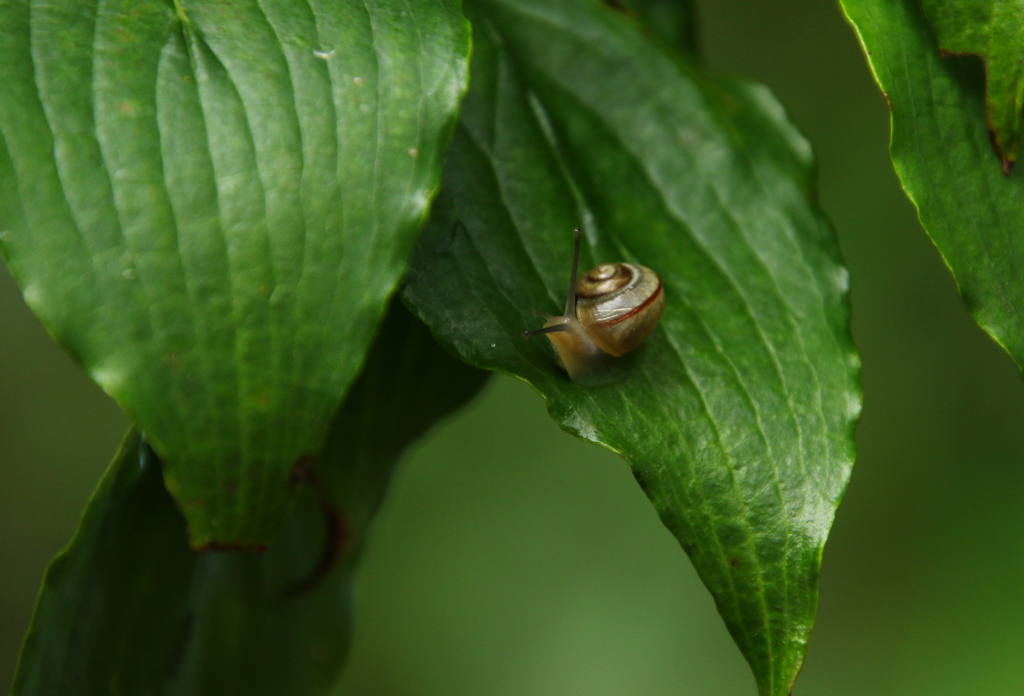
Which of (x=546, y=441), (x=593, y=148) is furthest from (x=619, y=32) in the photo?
(x=546, y=441)

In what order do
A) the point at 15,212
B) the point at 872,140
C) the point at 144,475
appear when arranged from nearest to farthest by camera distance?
the point at 15,212
the point at 144,475
the point at 872,140

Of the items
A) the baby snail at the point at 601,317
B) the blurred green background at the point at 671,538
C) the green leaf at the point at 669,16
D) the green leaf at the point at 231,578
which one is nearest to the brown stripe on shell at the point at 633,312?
the baby snail at the point at 601,317

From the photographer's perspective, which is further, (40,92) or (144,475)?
(144,475)

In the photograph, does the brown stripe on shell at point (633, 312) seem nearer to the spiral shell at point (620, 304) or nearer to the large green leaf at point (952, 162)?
the spiral shell at point (620, 304)

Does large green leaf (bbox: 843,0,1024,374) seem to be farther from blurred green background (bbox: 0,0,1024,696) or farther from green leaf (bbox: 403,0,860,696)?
blurred green background (bbox: 0,0,1024,696)

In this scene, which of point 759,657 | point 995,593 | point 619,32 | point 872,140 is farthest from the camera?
point 872,140

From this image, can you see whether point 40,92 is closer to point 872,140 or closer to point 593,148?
point 593,148
